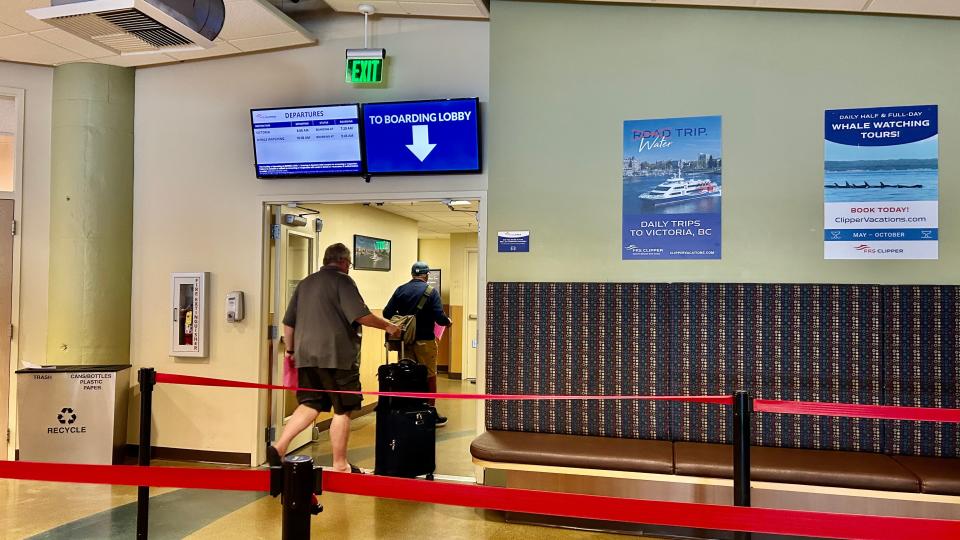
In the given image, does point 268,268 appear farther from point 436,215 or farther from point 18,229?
point 436,215

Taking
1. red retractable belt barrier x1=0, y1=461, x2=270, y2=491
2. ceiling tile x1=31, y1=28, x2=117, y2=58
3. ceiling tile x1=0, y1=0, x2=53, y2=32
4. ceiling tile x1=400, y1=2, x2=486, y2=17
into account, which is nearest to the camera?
red retractable belt barrier x1=0, y1=461, x2=270, y2=491

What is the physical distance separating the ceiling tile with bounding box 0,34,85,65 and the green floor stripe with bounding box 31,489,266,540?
3.23 meters

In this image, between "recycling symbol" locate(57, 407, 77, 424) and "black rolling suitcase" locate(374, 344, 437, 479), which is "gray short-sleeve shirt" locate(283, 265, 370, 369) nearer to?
"black rolling suitcase" locate(374, 344, 437, 479)

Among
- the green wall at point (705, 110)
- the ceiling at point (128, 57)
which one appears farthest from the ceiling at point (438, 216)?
the green wall at point (705, 110)

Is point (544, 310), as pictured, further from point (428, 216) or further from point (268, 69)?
point (428, 216)

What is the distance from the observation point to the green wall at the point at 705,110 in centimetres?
379

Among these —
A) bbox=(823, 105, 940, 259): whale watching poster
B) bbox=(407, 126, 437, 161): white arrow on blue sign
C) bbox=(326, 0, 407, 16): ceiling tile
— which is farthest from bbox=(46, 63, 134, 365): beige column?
bbox=(823, 105, 940, 259): whale watching poster

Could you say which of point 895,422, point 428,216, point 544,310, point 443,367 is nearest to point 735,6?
point 544,310

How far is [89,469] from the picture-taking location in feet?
6.78

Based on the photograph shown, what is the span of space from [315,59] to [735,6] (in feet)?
9.56

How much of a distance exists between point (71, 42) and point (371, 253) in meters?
3.76

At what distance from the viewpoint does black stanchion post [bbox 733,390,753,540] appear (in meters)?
2.62

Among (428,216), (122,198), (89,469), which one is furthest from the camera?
(428,216)

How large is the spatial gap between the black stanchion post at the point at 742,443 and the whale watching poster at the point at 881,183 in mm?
1704
